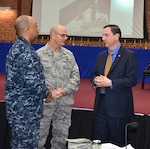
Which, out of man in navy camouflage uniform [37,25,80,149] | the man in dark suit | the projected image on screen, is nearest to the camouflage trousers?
man in navy camouflage uniform [37,25,80,149]

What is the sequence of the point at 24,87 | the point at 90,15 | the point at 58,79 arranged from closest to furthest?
1. the point at 24,87
2. the point at 58,79
3. the point at 90,15

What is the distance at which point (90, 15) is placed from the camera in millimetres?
9234

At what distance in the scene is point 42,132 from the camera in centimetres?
281

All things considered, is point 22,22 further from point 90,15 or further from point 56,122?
point 90,15

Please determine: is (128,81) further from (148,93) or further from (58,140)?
(148,93)

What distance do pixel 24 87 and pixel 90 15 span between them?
24.2ft

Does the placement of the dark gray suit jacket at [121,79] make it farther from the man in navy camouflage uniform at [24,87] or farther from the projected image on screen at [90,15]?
the projected image on screen at [90,15]

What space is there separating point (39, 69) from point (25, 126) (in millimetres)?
427

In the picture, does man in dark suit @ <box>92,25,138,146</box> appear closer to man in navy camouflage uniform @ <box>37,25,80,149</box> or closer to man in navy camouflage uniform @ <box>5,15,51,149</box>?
man in navy camouflage uniform @ <box>37,25,80,149</box>

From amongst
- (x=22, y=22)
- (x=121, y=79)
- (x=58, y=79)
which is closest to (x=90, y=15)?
(x=58, y=79)

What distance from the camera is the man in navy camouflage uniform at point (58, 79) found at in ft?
9.09

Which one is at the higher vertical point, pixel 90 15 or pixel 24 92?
pixel 90 15

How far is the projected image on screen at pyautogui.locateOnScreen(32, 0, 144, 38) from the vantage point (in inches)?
347

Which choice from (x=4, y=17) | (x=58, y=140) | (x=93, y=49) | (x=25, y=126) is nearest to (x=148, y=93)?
(x=93, y=49)
